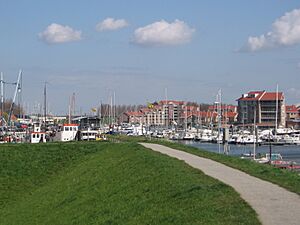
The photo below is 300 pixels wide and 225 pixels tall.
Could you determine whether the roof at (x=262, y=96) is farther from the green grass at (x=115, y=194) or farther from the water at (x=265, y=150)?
the green grass at (x=115, y=194)

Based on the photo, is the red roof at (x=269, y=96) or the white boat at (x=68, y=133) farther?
the red roof at (x=269, y=96)

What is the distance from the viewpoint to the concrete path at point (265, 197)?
12602mm

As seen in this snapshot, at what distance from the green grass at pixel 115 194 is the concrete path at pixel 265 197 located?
33cm

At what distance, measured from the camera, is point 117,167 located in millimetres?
29781

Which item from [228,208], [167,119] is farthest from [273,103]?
[228,208]

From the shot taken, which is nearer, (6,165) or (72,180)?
(72,180)

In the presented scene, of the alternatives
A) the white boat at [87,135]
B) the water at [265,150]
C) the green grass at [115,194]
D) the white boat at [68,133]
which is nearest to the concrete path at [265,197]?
the green grass at [115,194]

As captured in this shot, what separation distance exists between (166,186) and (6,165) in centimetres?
2409

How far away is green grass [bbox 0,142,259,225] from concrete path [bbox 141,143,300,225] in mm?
328

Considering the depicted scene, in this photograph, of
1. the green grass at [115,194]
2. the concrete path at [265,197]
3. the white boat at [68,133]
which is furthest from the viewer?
the white boat at [68,133]

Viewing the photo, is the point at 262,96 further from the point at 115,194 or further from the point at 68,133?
the point at 115,194

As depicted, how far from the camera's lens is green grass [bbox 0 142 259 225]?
14.0 meters

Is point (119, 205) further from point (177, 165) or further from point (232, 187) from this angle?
point (177, 165)

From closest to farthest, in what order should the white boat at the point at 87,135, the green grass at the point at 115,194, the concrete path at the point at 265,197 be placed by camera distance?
the concrete path at the point at 265,197
the green grass at the point at 115,194
the white boat at the point at 87,135
